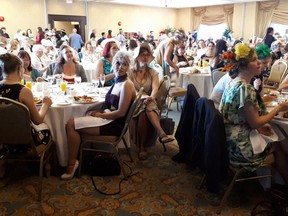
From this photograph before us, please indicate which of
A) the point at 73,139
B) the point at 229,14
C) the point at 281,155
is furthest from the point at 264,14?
the point at 73,139

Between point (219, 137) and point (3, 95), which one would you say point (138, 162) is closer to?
point (219, 137)

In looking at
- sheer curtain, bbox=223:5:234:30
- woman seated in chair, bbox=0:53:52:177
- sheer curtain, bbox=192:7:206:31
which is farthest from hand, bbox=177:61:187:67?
sheer curtain, bbox=192:7:206:31

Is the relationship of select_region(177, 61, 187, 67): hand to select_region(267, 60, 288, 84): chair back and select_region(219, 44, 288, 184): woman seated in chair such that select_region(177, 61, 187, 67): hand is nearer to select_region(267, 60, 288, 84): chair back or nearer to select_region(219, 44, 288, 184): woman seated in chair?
select_region(267, 60, 288, 84): chair back

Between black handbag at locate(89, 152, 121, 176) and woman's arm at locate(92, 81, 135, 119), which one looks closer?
woman's arm at locate(92, 81, 135, 119)

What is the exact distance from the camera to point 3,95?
2396 millimetres

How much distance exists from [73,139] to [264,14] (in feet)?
46.4

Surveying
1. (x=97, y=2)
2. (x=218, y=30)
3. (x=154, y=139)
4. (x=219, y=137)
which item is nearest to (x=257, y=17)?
(x=218, y=30)

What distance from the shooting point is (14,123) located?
7.52 ft

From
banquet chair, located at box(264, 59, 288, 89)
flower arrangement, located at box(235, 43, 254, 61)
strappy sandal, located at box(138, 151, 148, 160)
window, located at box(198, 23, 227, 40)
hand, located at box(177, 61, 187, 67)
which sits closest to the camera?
flower arrangement, located at box(235, 43, 254, 61)

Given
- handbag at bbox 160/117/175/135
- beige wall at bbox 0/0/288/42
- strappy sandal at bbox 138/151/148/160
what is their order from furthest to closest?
beige wall at bbox 0/0/288/42 < handbag at bbox 160/117/175/135 < strappy sandal at bbox 138/151/148/160

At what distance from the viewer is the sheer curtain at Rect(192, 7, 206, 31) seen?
56.2 feet

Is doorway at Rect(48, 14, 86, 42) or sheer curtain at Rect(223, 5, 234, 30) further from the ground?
sheer curtain at Rect(223, 5, 234, 30)

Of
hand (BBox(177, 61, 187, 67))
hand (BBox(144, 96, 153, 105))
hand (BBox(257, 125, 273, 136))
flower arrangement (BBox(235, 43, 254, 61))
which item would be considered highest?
flower arrangement (BBox(235, 43, 254, 61))

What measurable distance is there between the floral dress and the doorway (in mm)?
12416
